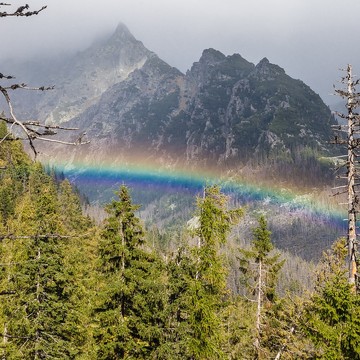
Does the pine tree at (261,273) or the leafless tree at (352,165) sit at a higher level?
the leafless tree at (352,165)

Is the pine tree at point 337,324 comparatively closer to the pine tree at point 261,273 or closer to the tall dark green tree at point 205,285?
the tall dark green tree at point 205,285

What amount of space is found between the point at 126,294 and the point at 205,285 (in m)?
4.09

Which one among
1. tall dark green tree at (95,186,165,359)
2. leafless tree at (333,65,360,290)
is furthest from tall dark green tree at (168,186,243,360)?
leafless tree at (333,65,360,290)

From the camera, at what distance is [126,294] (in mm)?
18984

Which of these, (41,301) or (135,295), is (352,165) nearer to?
(135,295)

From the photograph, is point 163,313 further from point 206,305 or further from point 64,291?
point 64,291

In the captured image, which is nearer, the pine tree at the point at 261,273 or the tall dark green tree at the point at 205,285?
the tall dark green tree at the point at 205,285

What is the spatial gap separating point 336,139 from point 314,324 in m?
9.94

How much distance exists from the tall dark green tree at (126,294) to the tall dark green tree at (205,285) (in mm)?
1456

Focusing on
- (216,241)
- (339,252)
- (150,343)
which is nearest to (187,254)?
(216,241)

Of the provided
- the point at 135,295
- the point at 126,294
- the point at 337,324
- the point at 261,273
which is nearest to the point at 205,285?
the point at 135,295

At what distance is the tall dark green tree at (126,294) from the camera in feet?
61.0

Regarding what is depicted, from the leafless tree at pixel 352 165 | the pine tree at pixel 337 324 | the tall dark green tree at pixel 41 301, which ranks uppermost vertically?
the leafless tree at pixel 352 165

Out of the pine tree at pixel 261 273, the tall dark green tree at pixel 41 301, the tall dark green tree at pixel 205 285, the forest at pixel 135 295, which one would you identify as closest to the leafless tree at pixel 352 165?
the forest at pixel 135 295
